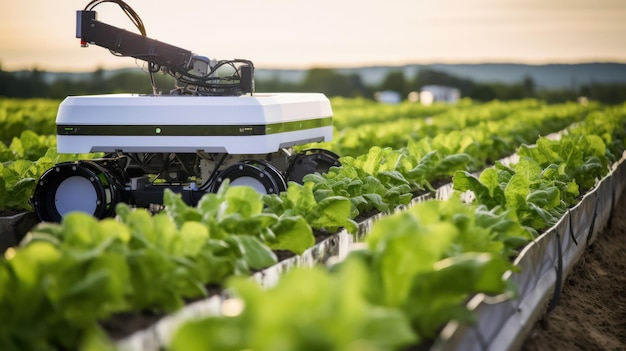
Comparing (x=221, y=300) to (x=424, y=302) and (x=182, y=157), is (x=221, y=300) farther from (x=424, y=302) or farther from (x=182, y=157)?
(x=182, y=157)

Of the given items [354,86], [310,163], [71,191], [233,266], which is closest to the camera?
[233,266]

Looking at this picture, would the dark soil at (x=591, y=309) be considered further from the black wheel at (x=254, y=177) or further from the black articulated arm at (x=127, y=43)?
the black articulated arm at (x=127, y=43)

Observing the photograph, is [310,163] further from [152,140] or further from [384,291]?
[384,291]

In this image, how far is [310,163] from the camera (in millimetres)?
9383

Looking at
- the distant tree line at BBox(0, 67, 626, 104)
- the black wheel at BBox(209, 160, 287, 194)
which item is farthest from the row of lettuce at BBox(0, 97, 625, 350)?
the distant tree line at BBox(0, 67, 626, 104)

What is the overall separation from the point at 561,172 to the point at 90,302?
614 cm

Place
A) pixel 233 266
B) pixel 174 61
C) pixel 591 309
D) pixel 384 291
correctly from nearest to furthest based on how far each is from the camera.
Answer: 1. pixel 384 291
2. pixel 233 266
3. pixel 591 309
4. pixel 174 61

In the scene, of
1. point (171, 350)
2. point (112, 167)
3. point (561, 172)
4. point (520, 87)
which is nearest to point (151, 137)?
point (112, 167)

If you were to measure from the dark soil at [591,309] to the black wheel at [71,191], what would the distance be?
11.4 ft

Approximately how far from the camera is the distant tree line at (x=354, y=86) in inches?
1949

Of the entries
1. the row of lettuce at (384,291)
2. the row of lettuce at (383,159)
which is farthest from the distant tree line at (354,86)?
the row of lettuce at (384,291)

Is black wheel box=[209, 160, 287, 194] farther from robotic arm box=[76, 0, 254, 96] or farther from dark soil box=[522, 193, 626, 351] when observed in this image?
dark soil box=[522, 193, 626, 351]

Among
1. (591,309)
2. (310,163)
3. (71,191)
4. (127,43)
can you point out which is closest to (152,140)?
(71,191)

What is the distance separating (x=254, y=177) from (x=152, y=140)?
0.86m
